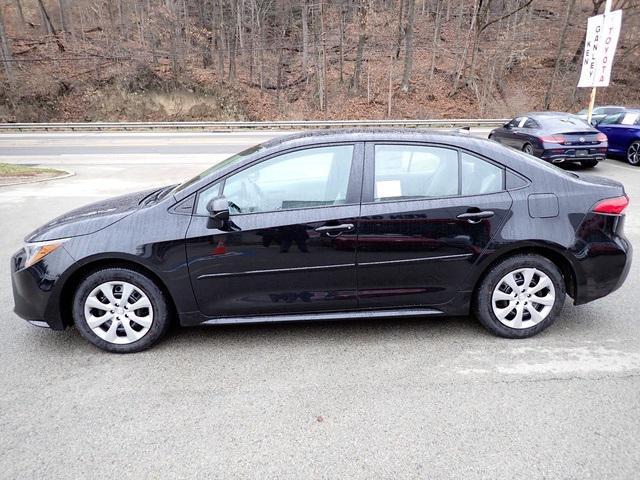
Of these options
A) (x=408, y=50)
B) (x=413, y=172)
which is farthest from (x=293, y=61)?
(x=413, y=172)

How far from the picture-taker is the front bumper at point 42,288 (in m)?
3.48

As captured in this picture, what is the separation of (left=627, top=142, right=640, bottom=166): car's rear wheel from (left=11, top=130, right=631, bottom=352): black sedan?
35.6ft

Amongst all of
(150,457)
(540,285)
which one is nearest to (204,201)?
(150,457)

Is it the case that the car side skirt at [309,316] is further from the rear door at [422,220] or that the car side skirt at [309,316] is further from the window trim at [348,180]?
the window trim at [348,180]

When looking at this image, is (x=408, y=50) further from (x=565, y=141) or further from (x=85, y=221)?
(x=85, y=221)

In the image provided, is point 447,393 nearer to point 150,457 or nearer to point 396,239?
point 396,239

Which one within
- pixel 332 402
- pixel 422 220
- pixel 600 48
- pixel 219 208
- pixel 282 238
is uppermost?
pixel 600 48

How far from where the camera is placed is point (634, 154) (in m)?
12.7

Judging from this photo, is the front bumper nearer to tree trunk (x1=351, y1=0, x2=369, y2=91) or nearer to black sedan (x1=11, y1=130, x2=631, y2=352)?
black sedan (x1=11, y1=130, x2=631, y2=352)

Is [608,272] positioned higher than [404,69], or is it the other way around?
[404,69]

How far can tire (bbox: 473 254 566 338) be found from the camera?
145 inches

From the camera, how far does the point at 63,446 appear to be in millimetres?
2664

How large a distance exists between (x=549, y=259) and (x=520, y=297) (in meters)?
0.39

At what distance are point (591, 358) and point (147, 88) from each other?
110ft
